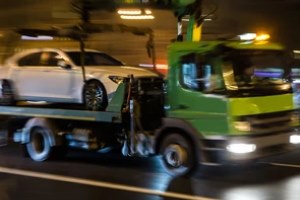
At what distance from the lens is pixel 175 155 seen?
930 centimetres

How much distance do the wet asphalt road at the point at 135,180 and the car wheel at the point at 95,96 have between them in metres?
1.12

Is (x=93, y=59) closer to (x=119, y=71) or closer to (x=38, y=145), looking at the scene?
(x=119, y=71)

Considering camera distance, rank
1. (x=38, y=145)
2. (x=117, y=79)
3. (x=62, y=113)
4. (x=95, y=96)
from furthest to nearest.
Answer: (x=38, y=145) → (x=62, y=113) → (x=95, y=96) → (x=117, y=79)

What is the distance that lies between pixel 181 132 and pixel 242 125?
3.70 ft

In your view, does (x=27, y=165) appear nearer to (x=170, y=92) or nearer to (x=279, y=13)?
(x=170, y=92)

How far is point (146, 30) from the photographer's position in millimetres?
11562

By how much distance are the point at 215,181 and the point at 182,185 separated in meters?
0.62

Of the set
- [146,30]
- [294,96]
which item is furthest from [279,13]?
[294,96]

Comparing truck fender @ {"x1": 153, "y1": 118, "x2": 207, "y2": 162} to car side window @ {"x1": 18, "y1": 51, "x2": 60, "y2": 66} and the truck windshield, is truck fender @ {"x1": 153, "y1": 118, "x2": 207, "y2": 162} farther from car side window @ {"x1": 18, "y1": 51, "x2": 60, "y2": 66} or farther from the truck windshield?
car side window @ {"x1": 18, "y1": 51, "x2": 60, "y2": 66}

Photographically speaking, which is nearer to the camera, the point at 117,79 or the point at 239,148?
the point at 239,148

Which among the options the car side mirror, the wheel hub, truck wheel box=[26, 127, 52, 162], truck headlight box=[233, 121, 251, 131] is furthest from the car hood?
truck headlight box=[233, 121, 251, 131]

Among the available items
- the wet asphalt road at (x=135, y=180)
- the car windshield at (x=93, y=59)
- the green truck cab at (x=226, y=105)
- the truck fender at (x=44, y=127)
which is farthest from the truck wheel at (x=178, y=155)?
the car windshield at (x=93, y=59)

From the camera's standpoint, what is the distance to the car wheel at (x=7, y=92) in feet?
39.3

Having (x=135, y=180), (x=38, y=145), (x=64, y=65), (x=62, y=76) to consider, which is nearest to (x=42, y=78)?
(x=62, y=76)
